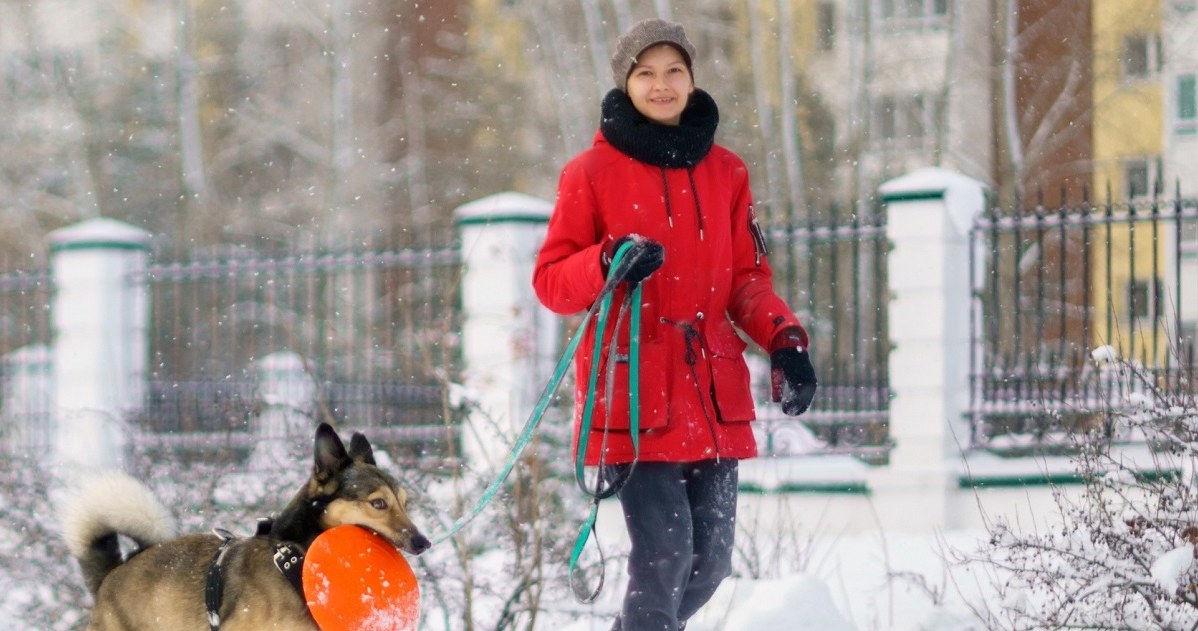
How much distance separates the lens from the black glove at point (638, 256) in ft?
11.7

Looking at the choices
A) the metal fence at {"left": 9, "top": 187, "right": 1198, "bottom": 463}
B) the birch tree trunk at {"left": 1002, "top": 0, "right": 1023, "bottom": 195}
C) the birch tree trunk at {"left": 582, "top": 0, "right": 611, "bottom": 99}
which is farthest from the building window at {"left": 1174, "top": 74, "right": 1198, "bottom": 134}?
the metal fence at {"left": 9, "top": 187, "right": 1198, "bottom": 463}

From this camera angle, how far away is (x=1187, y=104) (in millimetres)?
26672

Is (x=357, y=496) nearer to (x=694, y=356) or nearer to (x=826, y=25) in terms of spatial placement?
(x=694, y=356)

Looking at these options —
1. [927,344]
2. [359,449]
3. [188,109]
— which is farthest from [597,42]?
[359,449]

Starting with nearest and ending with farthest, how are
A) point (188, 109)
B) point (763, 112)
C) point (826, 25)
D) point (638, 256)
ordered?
point (638, 256), point (763, 112), point (188, 109), point (826, 25)

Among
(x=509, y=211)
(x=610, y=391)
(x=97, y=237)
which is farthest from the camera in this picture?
(x=97, y=237)

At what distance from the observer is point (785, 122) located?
1997 centimetres

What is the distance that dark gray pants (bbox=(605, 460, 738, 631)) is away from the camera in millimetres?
3873

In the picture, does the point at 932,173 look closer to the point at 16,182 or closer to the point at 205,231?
the point at 205,231

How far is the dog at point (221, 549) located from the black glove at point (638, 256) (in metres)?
0.99

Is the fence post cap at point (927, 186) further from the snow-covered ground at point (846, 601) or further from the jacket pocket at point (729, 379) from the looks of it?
the jacket pocket at point (729, 379)

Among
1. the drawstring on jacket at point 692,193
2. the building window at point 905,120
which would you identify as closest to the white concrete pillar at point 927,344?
the drawstring on jacket at point 692,193

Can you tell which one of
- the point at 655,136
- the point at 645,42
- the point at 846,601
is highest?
the point at 645,42

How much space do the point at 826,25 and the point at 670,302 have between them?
22.0 meters
